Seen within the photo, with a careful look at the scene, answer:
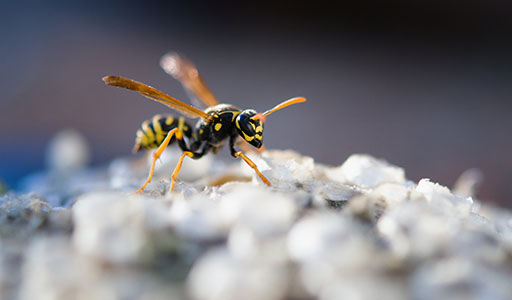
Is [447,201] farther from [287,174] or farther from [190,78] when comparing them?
[190,78]

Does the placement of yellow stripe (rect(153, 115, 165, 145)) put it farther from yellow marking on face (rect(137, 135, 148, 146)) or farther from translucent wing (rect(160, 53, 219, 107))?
translucent wing (rect(160, 53, 219, 107))

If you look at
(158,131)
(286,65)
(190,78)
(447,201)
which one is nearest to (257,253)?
(447,201)

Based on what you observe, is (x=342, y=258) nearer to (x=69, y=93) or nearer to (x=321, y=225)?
(x=321, y=225)

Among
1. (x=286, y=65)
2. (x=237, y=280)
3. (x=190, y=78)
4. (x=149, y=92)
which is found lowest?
(x=237, y=280)

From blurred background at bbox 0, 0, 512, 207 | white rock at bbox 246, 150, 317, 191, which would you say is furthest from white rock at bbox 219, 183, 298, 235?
blurred background at bbox 0, 0, 512, 207

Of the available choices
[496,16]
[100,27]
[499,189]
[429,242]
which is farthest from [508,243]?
[100,27]
